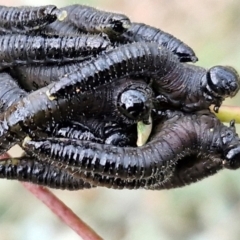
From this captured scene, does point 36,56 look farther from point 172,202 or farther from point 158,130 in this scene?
point 172,202

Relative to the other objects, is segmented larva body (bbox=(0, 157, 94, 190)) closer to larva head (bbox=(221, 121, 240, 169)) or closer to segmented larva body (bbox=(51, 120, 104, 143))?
segmented larva body (bbox=(51, 120, 104, 143))

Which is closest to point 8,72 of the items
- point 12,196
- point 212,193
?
point 212,193

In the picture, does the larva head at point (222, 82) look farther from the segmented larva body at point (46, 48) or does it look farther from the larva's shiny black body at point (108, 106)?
the segmented larva body at point (46, 48)

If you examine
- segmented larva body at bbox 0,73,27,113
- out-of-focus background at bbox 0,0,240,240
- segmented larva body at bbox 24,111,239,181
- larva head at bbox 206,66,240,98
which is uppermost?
larva head at bbox 206,66,240,98

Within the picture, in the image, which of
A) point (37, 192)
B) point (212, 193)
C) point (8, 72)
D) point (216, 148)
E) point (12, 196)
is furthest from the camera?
point (12, 196)

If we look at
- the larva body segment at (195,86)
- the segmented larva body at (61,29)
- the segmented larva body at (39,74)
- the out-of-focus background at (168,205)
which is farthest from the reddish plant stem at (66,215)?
the out-of-focus background at (168,205)

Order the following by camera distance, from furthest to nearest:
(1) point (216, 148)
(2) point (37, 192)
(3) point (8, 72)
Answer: (2) point (37, 192), (3) point (8, 72), (1) point (216, 148)

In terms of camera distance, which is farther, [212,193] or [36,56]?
[212,193]

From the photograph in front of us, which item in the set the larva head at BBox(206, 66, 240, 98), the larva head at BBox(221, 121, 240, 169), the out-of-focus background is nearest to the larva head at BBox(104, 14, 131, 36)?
the larva head at BBox(206, 66, 240, 98)
